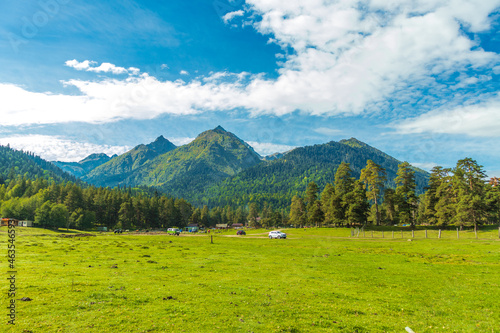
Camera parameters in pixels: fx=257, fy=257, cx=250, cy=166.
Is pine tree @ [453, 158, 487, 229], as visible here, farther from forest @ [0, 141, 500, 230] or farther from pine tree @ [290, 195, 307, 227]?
pine tree @ [290, 195, 307, 227]

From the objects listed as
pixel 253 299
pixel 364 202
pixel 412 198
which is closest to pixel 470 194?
pixel 412 198

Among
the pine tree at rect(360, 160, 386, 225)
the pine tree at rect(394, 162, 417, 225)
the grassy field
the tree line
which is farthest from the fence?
the grassy field

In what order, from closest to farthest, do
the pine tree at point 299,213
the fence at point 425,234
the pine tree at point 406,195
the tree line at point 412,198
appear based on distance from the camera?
the fence at point 425,234, the tree line at point 412,198, the pine tree at point 406,195, the pine tree at point 299,213

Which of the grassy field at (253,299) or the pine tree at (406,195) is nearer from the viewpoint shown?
the grassy field at (253,299)

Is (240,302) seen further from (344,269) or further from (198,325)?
(344,269)

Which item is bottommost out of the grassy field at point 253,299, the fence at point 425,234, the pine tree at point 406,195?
the fence at point 425,234

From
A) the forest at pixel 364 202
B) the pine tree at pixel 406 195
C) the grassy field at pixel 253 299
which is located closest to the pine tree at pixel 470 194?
the forest at pixel 364 202

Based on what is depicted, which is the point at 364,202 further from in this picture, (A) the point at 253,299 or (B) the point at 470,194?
(A) the point at 253,299

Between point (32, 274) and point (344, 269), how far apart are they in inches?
1198

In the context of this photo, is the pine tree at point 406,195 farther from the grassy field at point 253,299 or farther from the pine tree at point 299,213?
the grassy field at point 253,299

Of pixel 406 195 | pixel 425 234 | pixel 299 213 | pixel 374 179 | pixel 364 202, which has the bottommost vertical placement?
pixel 425 234

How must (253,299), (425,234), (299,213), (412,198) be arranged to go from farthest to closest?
(299,213) < (412,198) < (425,234) < (253,299)

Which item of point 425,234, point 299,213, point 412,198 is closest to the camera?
point 425,234

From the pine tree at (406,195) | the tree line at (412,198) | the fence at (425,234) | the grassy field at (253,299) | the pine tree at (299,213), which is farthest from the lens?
the pine tree at (299,213)
